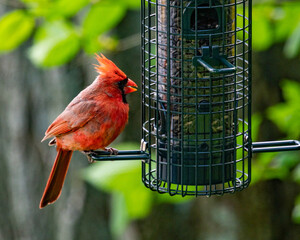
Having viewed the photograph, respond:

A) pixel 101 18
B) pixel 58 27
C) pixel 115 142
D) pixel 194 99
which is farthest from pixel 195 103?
pixel 115 142

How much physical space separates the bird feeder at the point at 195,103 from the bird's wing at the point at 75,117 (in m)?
0.43

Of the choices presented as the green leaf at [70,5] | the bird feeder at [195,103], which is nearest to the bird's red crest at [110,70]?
the bird feeder at [195,103]

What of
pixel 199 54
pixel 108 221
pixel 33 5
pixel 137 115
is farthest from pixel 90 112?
pixel 108 221

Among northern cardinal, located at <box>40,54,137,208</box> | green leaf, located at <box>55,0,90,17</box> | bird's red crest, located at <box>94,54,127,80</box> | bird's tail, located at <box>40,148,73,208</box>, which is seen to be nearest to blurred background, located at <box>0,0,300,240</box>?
green leaf, located at <box>55,0,90,17</box>

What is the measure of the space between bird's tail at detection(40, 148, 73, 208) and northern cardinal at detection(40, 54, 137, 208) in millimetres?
75

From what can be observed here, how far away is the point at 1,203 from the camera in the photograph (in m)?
11.9

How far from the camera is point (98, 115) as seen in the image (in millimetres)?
5590

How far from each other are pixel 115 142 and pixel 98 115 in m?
2.97

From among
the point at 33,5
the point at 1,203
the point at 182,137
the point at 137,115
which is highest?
the point at 33,5

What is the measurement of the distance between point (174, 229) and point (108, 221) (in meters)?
1.08

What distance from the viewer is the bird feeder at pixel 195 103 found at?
4.98 m

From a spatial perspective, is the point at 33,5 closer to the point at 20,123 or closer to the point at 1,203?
the point at 20,123

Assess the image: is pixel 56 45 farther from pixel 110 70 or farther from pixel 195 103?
pixel 195 103

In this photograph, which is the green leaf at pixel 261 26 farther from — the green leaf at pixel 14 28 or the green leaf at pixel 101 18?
the green leaf at pixel 14 28
